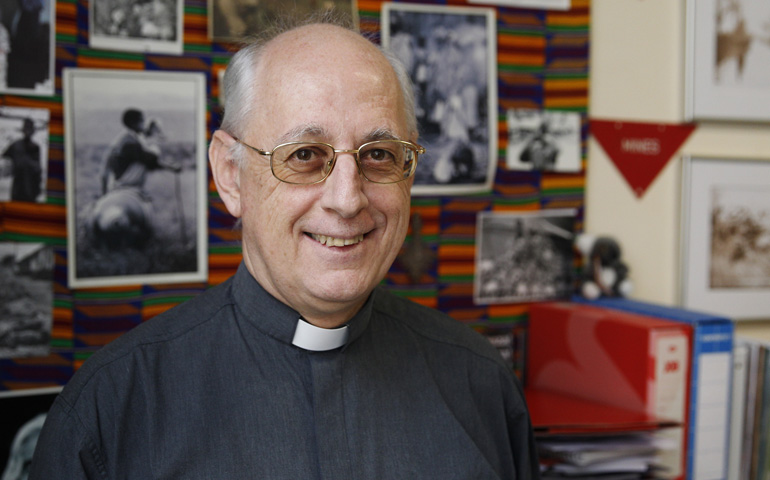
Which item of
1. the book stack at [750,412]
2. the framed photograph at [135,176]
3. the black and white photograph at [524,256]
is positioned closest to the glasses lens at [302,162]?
the framed photograph at [135,176]

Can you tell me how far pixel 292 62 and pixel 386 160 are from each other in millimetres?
186

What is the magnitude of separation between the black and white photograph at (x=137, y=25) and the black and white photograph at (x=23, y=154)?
19 cm

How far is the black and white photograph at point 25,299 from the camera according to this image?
1.32 meters

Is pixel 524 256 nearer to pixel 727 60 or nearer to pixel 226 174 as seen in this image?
pixel 727 60

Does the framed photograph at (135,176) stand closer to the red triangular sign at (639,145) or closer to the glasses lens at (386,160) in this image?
the glasses lens at (386,160)

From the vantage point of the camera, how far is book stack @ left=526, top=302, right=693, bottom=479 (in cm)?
135

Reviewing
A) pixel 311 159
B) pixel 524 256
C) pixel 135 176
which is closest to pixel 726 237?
pixel 524 256

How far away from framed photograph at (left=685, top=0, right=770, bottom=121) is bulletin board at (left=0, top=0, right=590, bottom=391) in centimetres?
31

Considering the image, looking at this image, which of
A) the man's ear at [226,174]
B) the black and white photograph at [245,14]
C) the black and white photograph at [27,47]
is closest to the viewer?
the man's ear at [226,174]

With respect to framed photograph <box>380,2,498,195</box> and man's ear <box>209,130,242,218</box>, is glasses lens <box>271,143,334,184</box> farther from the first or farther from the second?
framed photograph <box>380,2,498,195</box>

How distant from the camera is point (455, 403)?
112cm

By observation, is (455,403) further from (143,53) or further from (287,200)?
(143,53)

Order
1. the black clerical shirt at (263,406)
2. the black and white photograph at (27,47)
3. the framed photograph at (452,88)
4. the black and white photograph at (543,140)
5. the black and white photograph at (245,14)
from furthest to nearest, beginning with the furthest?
the black and white photograph at (543,140) → the framed photograph at (452,88) → the black and white photograph at (245,14) → the black and white photograph at (27,47) → the black clerical shirt at (263,406)

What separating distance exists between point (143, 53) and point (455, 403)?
0.91m
